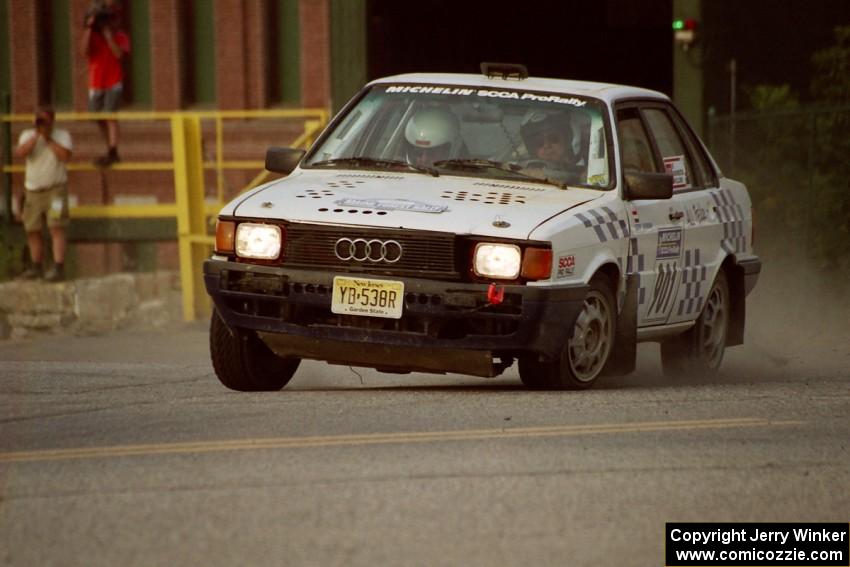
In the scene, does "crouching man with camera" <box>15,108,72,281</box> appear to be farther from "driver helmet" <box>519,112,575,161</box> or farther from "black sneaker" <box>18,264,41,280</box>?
"driver helmet" <box>519,112,575,161</box>

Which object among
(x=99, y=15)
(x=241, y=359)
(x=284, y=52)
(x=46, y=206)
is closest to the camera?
(x=241, y=359)

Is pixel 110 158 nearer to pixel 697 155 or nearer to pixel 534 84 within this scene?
pixel 697 155

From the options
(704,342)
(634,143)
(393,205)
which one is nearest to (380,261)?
(393,205)

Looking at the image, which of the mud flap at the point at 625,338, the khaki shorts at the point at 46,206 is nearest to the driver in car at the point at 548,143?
the mud flap at the point at 625,338

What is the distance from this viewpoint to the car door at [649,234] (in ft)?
35.2

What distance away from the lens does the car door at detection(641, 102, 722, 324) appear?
11.4 meters

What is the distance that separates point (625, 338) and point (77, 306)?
11.6m

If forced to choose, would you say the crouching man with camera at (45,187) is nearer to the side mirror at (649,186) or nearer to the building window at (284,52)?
the building window at (284,52)

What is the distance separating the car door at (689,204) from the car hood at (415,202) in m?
1.12

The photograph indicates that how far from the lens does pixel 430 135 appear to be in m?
10.8

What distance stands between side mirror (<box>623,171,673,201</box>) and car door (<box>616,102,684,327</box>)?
10 centimetres

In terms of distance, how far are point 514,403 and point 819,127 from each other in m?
8.53

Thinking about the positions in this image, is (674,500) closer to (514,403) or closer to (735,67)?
(514,403)

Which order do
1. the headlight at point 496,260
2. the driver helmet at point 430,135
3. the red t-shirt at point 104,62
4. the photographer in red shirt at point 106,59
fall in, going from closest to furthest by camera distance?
the headlight at point 496,260
the driver helmet at point 430,135
the photographer in red shirt at point 106,59
the red t-shirt at point 104,62
